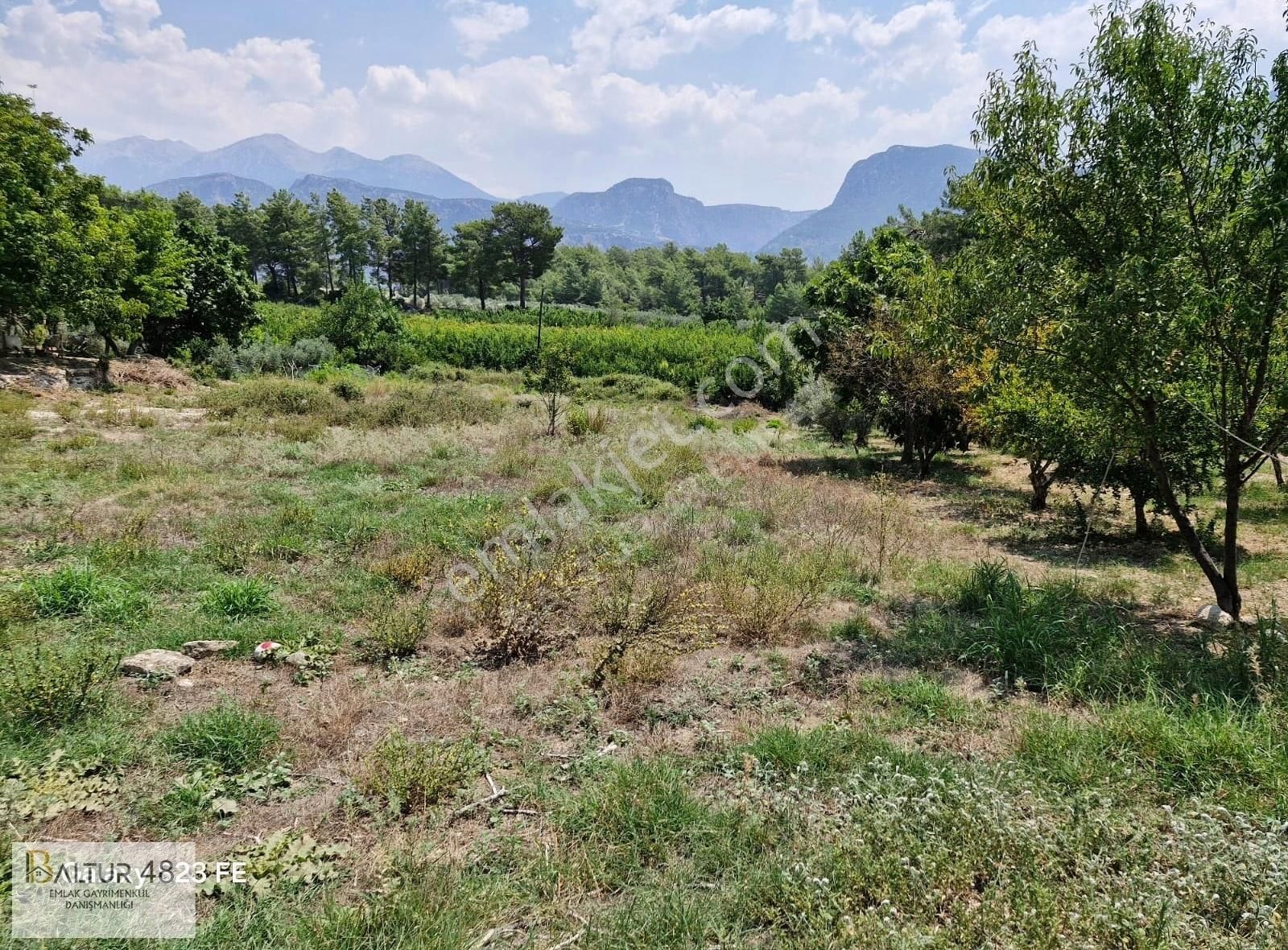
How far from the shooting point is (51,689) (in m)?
3.56

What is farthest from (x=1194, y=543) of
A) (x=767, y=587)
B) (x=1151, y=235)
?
(x=767, y=587)

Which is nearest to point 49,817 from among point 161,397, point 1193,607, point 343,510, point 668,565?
point 668,565

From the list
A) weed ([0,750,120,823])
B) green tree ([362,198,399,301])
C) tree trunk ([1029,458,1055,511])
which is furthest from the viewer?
green tree ([362,198,399,301])

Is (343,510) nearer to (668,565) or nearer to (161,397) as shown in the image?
(668,565)

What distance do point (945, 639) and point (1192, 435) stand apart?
13.5 ft

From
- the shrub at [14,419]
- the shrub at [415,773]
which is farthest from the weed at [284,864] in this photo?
the shrub at [14,419]

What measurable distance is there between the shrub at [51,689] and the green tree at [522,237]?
61282 millimetres

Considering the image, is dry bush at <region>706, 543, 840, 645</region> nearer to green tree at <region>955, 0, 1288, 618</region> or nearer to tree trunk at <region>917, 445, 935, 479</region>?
green tree at <region>955, 0, 1288, 618</region>

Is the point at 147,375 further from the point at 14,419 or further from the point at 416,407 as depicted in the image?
the point at 416,407

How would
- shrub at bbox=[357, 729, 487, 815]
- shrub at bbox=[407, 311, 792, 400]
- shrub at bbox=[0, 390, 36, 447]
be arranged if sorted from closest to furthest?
shrub at bbox=[357, 729, 487, 815] → shrub at bbox=[0, 390, 36, 447] → shrub at bbox=[407, 311, 792, 400]

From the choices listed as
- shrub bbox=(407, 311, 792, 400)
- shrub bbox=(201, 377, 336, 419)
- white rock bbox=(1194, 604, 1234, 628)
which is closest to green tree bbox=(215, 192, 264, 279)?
shrub bbox=(407, 311, 792, 400)

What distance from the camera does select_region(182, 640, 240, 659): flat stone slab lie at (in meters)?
4.59

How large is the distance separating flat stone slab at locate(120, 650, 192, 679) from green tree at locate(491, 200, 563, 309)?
60910 millimetres

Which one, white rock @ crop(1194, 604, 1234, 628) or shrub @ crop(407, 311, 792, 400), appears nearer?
white rock @ crop(1194, 604, 1234, 628)
